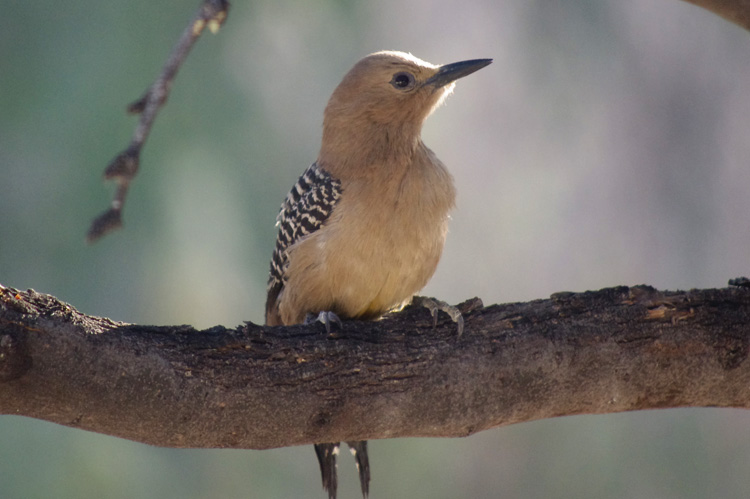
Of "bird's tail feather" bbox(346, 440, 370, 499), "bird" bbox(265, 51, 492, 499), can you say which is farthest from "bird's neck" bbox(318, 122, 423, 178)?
"bird's tail feather" bbox(346, 440, 370, 499)

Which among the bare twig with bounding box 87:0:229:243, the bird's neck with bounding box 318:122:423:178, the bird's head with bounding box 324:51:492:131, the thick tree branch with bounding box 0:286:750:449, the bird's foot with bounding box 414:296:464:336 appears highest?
the bird's head with bounding box 324:51:492:131

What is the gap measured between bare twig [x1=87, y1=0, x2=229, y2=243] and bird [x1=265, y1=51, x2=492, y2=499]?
1.57 m

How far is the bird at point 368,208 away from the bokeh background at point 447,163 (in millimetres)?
3268

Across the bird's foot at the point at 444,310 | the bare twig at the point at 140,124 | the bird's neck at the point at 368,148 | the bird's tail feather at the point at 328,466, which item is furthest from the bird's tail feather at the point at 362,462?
the bare twig at the point at 140,124

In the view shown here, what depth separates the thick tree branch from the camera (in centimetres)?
276

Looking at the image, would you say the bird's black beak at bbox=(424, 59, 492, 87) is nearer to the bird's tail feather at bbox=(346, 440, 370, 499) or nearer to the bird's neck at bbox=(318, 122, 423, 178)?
the bird's neck at bbox=(318, 122, 423, 178)

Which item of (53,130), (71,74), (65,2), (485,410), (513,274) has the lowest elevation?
(485,410)

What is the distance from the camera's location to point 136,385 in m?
2.84

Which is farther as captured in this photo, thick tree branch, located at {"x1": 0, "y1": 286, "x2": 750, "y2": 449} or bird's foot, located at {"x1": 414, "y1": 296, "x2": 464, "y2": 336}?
bird's foot, located at {"x1": 414, "y1": 296, "x2": 464, "y2": 336}

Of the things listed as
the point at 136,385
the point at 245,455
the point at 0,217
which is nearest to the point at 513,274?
the point at 245,455

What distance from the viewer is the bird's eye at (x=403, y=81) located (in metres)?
4.40

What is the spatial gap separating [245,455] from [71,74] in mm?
3957

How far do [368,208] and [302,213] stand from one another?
0.49m

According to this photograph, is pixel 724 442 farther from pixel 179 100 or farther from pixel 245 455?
pixel 179 100
